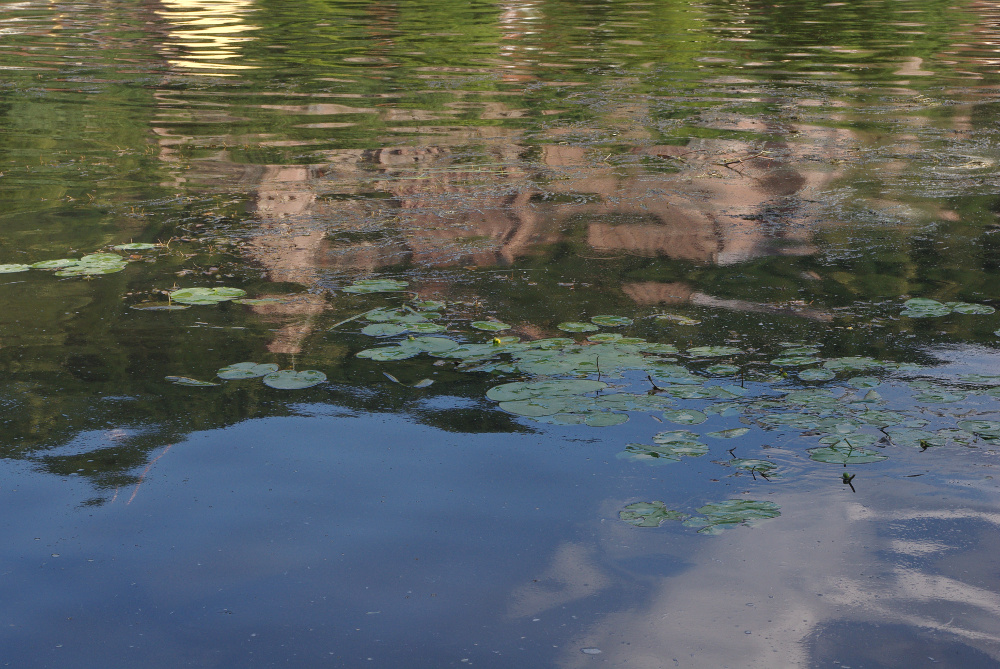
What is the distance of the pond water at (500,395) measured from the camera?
9.94ft

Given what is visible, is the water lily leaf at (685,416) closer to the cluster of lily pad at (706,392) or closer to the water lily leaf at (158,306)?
the cluster of lily pad at (706,392)

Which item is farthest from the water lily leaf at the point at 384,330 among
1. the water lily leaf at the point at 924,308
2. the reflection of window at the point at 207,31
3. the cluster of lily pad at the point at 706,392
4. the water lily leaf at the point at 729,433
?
the reflection of window at the point at 207,31

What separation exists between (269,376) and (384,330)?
0.70 metres

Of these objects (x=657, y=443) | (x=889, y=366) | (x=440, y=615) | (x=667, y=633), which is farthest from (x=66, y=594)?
(x=889, y=366)

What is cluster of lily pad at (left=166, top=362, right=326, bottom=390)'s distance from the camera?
4.46m

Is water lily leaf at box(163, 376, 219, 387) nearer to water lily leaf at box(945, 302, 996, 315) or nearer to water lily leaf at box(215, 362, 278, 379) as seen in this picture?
water lily leaf at box(215, 362, 278, 379)

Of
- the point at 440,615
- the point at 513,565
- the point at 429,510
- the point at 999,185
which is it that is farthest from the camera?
the point at 999,185

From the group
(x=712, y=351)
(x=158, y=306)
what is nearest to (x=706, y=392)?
(x=712, y=351)

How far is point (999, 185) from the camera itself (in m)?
7.79

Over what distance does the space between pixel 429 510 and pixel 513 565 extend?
469mm

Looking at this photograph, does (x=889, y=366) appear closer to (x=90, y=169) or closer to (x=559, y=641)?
(x=559, y=641)

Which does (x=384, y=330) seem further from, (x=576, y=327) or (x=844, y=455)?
(x=844, y=455)

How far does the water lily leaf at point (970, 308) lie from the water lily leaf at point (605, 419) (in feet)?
7.35

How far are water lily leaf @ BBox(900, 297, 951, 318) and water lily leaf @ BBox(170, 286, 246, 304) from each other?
3635 mm
